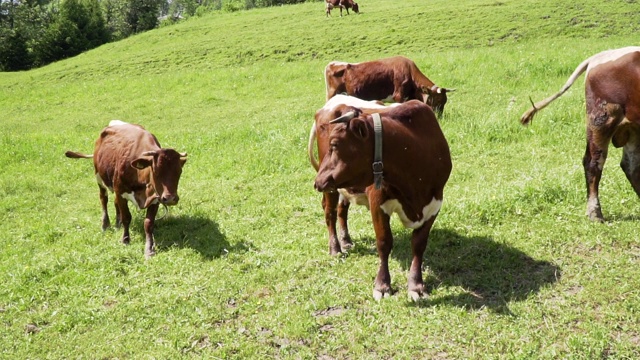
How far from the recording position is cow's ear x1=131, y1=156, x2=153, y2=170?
754 centimetres

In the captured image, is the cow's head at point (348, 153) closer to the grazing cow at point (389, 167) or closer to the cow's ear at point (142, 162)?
the grazing cow at point (389, 167)

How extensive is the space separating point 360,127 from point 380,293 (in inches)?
69.2

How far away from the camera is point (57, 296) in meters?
6.84

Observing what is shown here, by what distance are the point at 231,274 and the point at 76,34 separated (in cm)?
5016

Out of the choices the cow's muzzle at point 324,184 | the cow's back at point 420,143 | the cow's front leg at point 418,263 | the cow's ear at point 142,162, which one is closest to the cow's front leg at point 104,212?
the cow's ear at point 142,162

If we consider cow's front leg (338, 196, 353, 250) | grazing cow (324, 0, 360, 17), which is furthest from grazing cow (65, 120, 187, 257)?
grazing cow (324, 0, 360, 17)

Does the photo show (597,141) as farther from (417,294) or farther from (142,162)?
(142,162)

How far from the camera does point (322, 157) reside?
20.7ft

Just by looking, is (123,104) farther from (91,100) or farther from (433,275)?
(433,275)

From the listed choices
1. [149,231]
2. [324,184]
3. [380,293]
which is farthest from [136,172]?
[380,293]

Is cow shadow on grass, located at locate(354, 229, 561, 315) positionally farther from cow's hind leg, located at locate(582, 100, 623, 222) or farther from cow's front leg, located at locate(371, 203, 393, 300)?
cow's hind leg, located at locate(582, 100, 623, 222)

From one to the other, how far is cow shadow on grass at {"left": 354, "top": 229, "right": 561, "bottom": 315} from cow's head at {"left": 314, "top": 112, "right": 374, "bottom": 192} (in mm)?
1445

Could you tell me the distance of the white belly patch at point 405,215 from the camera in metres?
5.56

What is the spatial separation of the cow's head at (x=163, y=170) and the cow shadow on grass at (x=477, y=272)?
2.55 m
